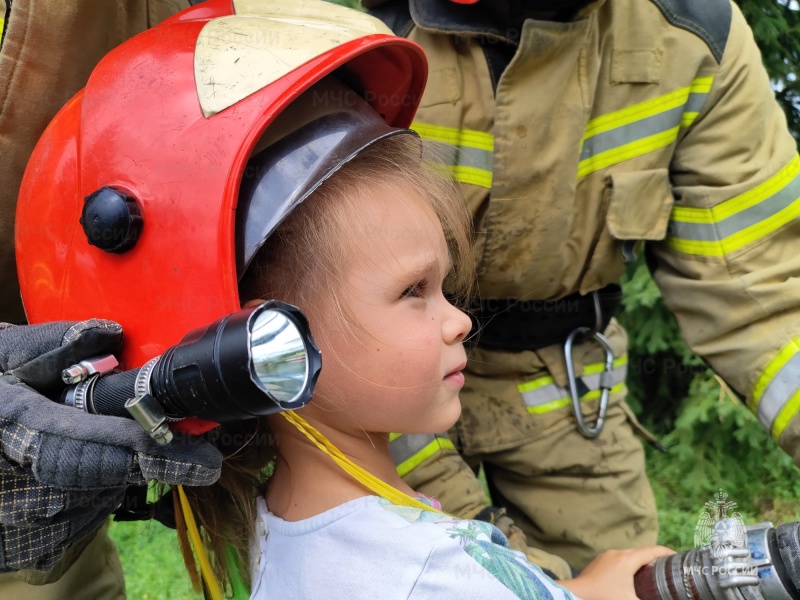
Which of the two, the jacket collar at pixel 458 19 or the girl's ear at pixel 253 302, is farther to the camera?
the jacket collar at pixel 458 19

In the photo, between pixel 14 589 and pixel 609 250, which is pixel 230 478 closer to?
pixel 14 589

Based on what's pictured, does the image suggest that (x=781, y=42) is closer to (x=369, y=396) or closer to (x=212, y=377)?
(x=369, y=396)

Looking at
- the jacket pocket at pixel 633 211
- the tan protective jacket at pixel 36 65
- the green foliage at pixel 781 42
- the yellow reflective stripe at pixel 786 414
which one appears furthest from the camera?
the green foliage at pixel 781 42

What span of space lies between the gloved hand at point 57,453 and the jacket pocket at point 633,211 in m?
1.39

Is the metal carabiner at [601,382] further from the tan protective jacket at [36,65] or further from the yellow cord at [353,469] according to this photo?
the tan protective jacket at [36,65]

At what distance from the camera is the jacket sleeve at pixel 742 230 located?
7.06 ft

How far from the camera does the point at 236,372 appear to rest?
1063 millimetres

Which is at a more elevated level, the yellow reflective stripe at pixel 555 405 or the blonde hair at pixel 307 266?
the blonde hair at pixel 307 266

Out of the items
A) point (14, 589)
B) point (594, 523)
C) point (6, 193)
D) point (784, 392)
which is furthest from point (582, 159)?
point (14, 589)

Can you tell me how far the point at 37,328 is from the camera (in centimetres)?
139

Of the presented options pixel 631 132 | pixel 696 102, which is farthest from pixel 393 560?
pixel 696 102

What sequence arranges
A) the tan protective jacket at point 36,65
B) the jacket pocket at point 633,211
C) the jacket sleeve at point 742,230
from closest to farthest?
the tan protective jacket at point 36,65 → the jacket sleeve at point 742,230 → the jacket pocket at point 633,211

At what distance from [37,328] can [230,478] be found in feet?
2.05

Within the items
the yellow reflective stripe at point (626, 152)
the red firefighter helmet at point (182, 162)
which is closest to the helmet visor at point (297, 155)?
the red firefighter helmet at point (182, 162)
